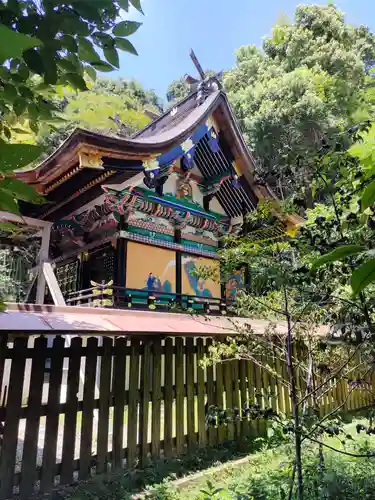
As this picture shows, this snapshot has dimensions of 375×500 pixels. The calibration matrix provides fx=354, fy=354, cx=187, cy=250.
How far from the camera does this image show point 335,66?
63.6 feet

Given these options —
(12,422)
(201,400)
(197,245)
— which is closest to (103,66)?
(12,422)

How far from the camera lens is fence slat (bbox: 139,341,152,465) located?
13.6 ft

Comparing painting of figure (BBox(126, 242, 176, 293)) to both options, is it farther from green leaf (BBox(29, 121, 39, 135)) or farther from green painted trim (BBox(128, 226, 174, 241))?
green leaf (BBox(29, 121, 39, 135))

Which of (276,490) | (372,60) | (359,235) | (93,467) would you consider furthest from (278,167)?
(372,60)

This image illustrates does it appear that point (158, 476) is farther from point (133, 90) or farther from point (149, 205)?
point (133, 90)

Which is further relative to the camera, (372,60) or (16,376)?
(372,60)

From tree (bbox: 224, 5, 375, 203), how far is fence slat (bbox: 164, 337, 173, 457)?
12923 mm

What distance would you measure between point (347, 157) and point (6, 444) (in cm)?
366

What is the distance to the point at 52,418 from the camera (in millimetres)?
3527

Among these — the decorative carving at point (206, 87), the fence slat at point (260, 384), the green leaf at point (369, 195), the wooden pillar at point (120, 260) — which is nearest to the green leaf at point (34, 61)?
the green leaf at point (369, 195)

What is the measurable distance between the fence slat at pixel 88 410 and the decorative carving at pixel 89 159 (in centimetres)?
298

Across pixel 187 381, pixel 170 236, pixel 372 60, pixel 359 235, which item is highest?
pixel 372 60

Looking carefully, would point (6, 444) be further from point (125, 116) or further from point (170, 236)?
point (125, 116)

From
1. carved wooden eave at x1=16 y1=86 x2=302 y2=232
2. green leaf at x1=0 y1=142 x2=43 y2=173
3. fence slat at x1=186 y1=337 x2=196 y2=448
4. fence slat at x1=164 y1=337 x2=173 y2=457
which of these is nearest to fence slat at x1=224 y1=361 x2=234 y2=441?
fence slat at x1=186 y1=337 x2=196 y2=448
